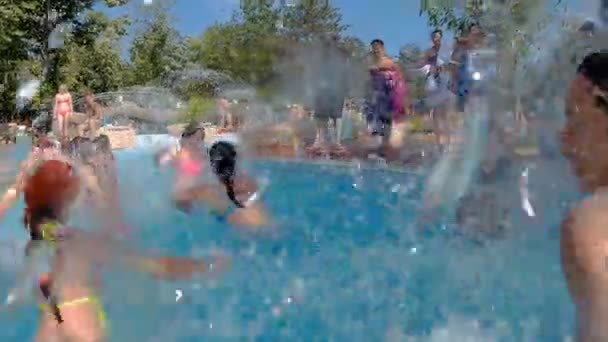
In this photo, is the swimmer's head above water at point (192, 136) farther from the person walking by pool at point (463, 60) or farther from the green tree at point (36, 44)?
the green tree at point (36, 44)

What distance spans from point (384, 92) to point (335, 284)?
508cm

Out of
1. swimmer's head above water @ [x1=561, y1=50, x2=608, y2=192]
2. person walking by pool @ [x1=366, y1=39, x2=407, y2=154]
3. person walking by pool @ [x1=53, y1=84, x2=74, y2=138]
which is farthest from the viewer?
person walking by pool @ [x1=53, y1=84, x2=74, y2=138]

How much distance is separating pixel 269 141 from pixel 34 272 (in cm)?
1013

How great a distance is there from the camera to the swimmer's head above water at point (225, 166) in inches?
230

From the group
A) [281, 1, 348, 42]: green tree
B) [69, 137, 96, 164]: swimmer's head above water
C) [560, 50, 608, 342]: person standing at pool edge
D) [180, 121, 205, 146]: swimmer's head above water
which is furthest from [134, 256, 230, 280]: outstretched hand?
[281, 1, 348, 42]: green tree

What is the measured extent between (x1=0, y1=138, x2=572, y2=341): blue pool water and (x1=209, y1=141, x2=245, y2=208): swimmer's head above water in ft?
1.28

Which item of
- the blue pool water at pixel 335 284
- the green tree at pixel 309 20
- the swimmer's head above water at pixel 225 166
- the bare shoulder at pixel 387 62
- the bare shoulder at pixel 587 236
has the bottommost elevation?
the blue pool water at pixel 335 284

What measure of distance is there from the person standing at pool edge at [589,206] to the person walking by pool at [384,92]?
781 centimetres

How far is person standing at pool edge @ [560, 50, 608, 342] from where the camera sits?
1659 millimetres

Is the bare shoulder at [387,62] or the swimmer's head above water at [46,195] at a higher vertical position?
the bare shoulder at [387,62]

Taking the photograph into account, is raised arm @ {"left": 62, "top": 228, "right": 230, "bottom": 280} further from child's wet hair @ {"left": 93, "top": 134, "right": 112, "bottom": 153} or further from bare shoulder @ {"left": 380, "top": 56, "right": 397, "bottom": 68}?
bare shoulder @ {"left": 380, "top": 56, "right": 397, "bottom": 68}

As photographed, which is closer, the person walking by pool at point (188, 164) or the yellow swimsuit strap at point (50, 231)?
the yellow swimsuit strap at point (50, 231)

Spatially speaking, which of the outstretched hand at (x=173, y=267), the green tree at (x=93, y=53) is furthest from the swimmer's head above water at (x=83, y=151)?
the green tree at (x=93, y=53)

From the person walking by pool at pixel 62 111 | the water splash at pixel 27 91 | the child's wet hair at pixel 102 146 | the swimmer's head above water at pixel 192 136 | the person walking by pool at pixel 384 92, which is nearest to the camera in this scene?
the swimmer's head above water at pixel 192 136
